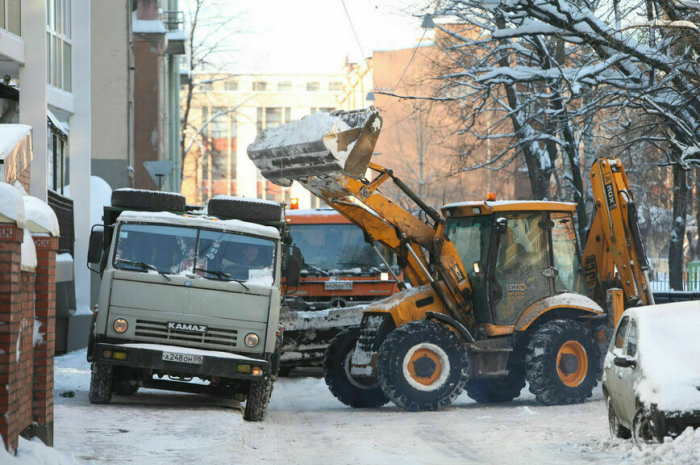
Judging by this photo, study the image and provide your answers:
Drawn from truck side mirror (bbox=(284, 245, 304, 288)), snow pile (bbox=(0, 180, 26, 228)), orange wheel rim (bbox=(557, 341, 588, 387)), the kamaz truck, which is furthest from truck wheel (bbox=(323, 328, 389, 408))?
snow pile (bbox=(0, 180, 26, 228))

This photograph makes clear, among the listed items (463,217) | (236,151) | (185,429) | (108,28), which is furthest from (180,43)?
(236,151)

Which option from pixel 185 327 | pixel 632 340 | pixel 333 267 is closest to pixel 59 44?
pixel 333 267

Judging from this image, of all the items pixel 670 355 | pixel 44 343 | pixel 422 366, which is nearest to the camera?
pixel 44 343

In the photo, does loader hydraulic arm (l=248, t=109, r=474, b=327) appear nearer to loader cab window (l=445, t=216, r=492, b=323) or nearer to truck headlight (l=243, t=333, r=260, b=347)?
loader cab window (l=445, t=216, r=492, b=323)

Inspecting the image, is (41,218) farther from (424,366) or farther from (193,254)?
(424,366)

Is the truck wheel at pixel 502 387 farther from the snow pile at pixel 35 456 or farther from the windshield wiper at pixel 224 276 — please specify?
the snow pile at pixel 35 456

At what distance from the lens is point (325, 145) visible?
40.4 ft

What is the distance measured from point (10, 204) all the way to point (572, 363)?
932 centimetres

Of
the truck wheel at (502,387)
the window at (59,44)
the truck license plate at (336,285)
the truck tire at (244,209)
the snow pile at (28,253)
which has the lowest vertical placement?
the truck wheel at (502,387)

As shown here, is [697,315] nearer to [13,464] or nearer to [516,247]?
[516,247]

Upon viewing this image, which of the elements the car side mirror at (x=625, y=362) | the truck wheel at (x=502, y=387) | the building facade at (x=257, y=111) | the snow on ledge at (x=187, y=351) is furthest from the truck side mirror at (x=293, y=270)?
the building facade at (x=257, y=111)

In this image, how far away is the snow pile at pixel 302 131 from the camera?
12.4m

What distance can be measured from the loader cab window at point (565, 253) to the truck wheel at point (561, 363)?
828mm

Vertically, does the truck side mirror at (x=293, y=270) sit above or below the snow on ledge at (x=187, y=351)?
above
